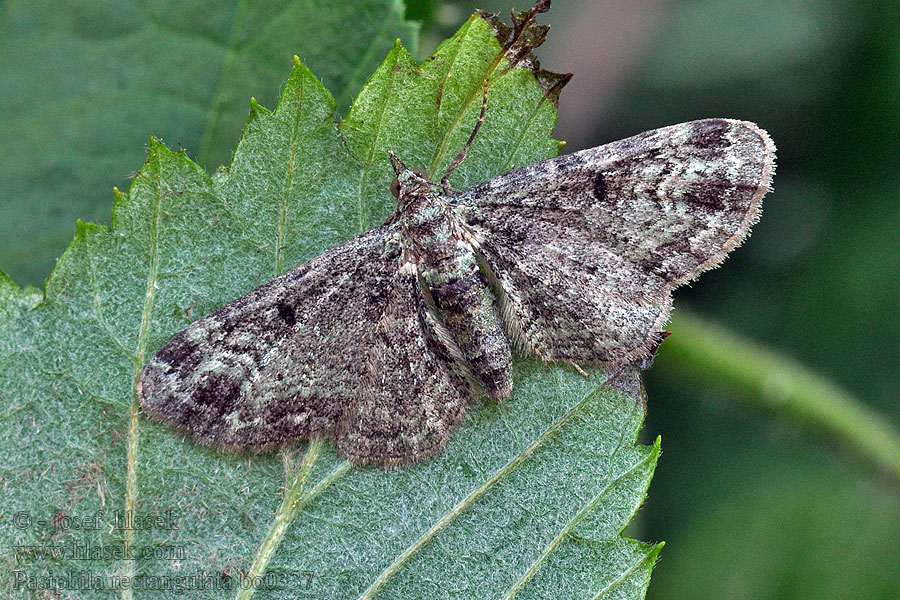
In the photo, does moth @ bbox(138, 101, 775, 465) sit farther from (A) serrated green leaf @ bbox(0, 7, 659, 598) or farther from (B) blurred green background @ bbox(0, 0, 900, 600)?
(B) blurred green background @ bbox(0, 0, 900, 600)

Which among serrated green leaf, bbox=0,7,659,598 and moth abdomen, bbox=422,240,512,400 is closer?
serrated green leaf, bbox=0,7,659,598

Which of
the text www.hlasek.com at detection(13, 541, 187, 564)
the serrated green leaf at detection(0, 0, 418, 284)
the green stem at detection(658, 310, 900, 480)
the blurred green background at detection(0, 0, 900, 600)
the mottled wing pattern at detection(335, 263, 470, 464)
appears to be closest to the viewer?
the text www.hlasek.com at detection(13, 541, 187, 564)

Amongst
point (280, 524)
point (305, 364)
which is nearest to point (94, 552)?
point (280, 524)

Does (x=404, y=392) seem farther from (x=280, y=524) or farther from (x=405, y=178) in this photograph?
(x=405, y=178)

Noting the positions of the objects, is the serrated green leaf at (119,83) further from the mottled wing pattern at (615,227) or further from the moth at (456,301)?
the mottled wing pattern at (615,227)

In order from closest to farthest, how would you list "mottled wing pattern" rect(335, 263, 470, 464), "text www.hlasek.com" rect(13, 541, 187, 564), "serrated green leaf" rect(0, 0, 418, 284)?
"text www.hlasek.com" rect(13, 541, 187, 564) < "mottled wing pattern" rect(335, 263, 470, 464) < "serrated green leaf" rect(0, 0, 418, 284)

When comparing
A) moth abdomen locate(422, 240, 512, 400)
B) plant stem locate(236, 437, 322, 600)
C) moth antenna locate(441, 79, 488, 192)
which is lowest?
plant stem locate(236, 437, 322, 600)

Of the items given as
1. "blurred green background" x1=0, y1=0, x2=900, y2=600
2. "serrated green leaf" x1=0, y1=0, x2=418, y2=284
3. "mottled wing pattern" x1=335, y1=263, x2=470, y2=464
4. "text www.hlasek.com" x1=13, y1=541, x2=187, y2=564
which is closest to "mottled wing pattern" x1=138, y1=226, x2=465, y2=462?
"mottled wing pattern" x1=335, y1=263, x2=470, y2=464

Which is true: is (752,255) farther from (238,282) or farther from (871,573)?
(238,282)
